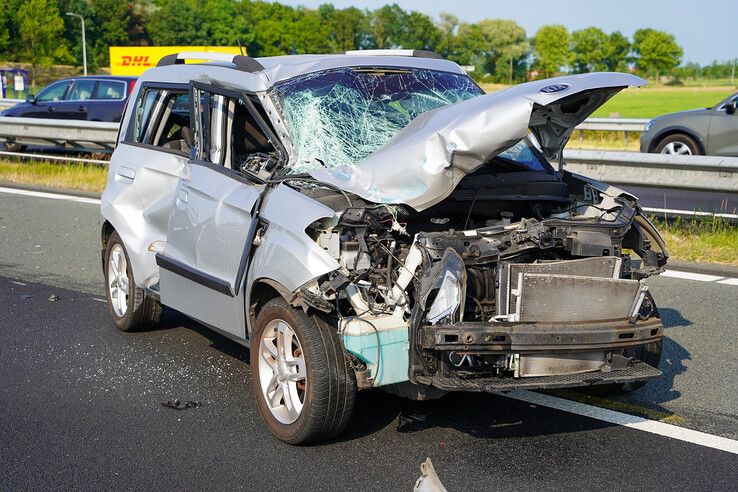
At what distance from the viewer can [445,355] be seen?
4848mm

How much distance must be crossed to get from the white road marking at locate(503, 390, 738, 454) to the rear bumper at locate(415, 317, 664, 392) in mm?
461

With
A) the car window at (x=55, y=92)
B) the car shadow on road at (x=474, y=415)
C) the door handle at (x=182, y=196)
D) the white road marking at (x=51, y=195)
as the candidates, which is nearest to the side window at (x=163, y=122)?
the door handle at (x=182, y=196)

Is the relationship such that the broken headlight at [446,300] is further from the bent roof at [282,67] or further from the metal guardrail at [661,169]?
the metal guardrail at [661,169]

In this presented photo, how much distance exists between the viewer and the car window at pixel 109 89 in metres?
22.4

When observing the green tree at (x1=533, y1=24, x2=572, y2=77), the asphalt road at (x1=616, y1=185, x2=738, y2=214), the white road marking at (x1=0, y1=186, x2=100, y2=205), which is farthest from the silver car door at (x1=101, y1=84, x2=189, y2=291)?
the green tree at (x1=533, y1=24, x2=572, y2=77)

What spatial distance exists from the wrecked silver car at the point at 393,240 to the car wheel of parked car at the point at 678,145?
38.9 feet

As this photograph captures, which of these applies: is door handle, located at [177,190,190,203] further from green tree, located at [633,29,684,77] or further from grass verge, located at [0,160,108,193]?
green tree, located at [633,29,684,77]

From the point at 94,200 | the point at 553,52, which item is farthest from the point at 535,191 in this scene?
the point at 553,52

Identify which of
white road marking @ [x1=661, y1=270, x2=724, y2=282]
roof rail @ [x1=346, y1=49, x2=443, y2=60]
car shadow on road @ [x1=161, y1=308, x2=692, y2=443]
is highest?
roof rail @ [x1=346, y1=49, x2=443, y2=60]

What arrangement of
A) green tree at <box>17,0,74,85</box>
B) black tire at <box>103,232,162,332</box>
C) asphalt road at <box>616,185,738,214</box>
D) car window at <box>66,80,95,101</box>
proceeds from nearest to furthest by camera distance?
black tire at <box>103,232,162,332</box>
asphalt road at <box>616,185,738,214</box>
car window at <box>66,80,95,101</box>
green tree at <box>17,0,74,85</box>

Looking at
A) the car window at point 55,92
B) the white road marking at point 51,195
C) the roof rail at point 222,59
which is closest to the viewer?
the roof rail at point 222,59

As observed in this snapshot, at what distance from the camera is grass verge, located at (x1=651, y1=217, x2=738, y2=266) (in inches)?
396

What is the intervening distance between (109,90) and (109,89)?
0.03 m

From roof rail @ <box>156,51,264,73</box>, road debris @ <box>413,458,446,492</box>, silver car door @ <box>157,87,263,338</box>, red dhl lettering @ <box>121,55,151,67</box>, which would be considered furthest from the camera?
red dhl lettering @ <box>121,55,151,67</box>
